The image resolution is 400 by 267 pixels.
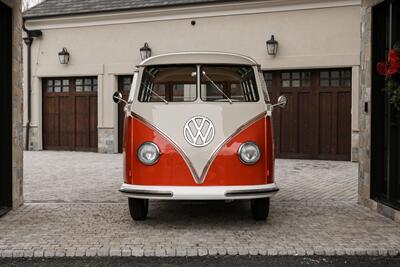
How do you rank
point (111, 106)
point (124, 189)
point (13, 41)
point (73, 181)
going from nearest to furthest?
1. point (124, 189)
2. point (13, 41)
3. point (73, 181)
4. point (111, 106)

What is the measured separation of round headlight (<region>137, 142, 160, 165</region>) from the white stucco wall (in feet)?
31.2

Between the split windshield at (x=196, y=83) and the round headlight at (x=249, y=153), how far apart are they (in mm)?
678

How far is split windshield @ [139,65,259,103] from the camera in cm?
618

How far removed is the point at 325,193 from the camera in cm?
855

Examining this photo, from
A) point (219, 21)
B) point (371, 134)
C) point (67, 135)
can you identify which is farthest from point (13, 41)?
point (67, 135)

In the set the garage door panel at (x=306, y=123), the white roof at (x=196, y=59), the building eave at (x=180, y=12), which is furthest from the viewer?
the garage door panel at (x=306, y=123)

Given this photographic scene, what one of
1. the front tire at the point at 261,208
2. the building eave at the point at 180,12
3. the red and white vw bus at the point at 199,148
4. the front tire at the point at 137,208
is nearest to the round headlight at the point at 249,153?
the red and white vw bus at the point at 199,148

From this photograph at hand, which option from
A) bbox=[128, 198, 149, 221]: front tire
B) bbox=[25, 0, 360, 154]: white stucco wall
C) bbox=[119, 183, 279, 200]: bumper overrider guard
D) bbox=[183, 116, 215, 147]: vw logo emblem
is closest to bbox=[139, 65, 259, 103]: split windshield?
bbox=[183, 116, 215, 147]: vw logo emblem

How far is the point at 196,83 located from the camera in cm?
625

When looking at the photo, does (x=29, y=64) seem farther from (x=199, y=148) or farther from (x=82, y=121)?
(x=199, y=148)

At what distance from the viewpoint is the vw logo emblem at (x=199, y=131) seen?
566 centimetres

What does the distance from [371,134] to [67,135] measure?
1273cm

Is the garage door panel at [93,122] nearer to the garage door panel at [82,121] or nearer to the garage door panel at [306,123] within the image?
the garage door panel at [82,121]

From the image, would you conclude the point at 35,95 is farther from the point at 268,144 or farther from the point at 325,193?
the point at 268,144
